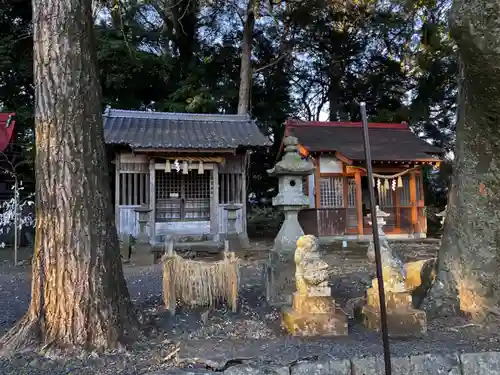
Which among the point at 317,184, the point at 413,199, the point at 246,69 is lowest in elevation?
the point at 413,199

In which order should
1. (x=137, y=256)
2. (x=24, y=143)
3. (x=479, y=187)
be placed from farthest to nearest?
(x=24, y=143) → (x=137, y=256) → (x=479, y=187)

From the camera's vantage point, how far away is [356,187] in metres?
14.2

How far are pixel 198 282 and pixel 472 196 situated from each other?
146 inches

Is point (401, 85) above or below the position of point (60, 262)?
above

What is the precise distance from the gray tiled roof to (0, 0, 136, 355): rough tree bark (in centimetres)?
706

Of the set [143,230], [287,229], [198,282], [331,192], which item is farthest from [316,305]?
[331,192]

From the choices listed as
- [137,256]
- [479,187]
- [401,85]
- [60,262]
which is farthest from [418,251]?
[401,85]

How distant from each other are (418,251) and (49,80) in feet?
35.3

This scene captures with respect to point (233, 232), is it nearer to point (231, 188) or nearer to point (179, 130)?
point (231, 188)

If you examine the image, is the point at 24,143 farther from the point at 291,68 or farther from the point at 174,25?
the point at 291,68

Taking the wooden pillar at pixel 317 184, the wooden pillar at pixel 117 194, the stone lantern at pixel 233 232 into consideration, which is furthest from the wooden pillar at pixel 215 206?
the wooden pillar at pixel 317 184

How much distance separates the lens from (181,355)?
367 cm

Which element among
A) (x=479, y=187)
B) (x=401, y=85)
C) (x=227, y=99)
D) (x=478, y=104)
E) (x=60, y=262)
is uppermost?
(x=401, y=85)

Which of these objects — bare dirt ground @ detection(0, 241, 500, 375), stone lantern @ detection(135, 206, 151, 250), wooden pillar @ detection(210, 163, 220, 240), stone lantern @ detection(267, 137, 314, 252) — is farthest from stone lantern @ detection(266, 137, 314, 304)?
wooden pillar @ detection(210, 163, 220, 240)
